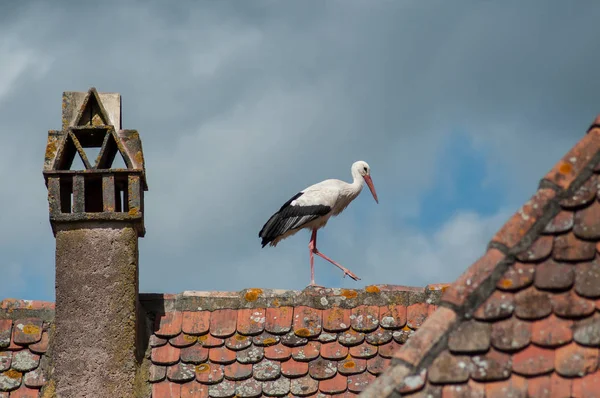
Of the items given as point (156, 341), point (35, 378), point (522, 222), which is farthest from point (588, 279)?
point (35, 378)

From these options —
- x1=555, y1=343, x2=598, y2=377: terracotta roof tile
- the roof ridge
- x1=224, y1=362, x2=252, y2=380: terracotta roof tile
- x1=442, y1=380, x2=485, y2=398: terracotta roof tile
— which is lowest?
x1=442, y1=380, x2=485, y2=398: terracotta roof tile

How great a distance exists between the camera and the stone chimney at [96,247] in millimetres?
8336

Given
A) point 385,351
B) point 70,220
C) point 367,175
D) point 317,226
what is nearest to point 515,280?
point 385,351

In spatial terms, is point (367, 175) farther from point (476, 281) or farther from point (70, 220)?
point (476, 281)

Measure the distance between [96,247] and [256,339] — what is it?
1.23 m

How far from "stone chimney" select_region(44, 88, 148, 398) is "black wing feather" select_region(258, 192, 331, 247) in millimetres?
3123

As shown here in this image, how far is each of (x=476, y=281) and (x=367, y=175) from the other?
9342 millimetres

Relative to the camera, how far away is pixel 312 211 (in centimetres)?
1258

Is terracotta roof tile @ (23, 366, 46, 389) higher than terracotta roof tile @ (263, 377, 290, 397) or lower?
higher

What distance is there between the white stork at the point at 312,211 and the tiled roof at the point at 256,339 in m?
2.96

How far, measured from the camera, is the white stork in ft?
40.3

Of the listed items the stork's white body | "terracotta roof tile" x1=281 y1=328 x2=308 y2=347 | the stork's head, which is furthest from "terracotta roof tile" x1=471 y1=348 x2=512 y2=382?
the stork's head

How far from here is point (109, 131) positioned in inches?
358

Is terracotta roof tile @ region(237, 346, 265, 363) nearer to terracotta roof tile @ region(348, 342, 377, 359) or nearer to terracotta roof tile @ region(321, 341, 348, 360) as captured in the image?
terracotta roof tile @ region(321, 341, 348, 360)
